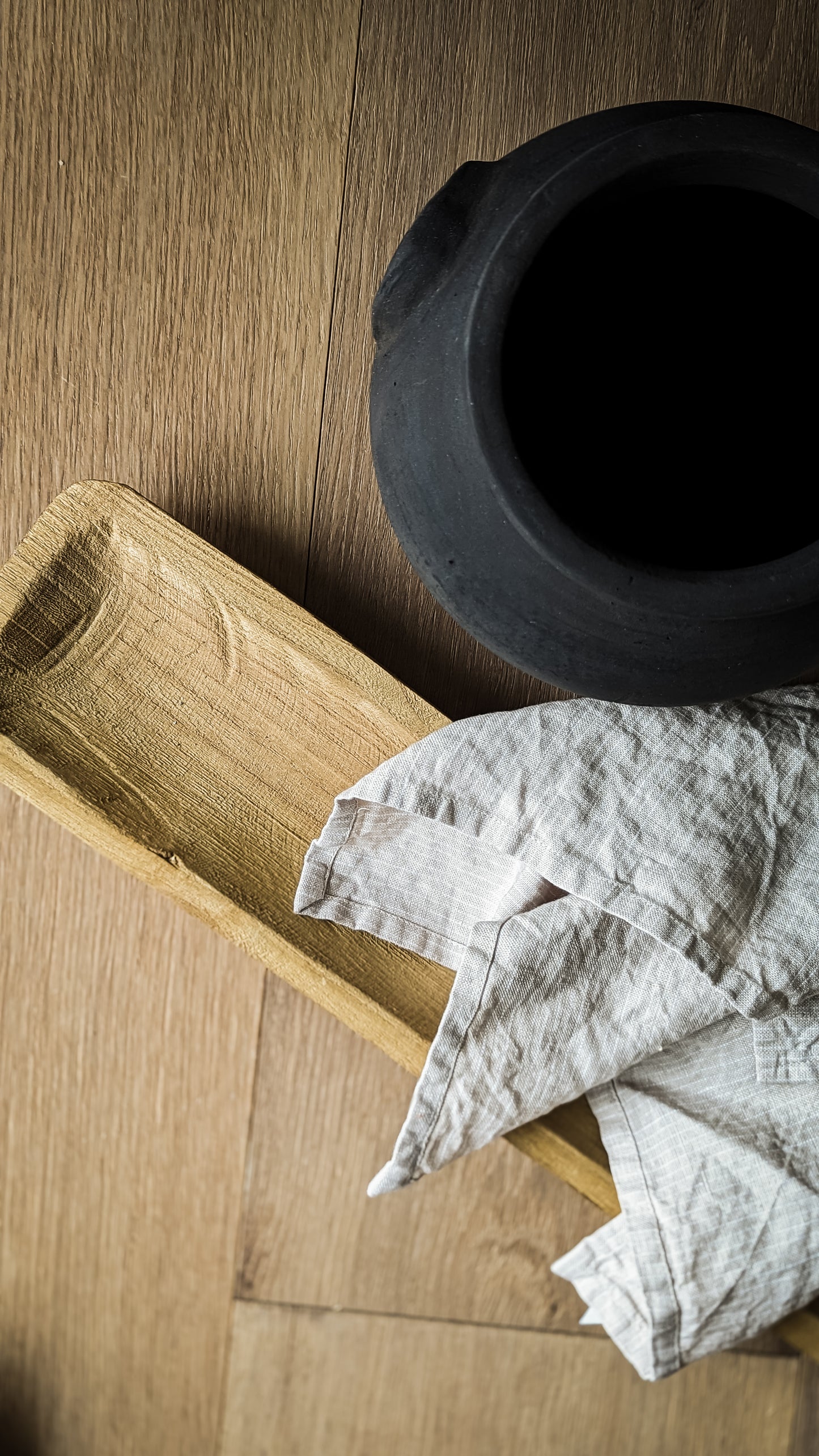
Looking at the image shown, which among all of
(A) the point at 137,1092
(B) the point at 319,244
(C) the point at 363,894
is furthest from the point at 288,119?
(A) the point at 137,1092

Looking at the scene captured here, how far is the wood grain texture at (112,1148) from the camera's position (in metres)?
0.51

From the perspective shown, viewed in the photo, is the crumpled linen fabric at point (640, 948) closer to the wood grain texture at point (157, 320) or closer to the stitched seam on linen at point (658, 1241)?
the stitched seam on linen at point (658, 1241)

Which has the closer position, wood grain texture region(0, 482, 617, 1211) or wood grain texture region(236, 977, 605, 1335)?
wood grain texture region(0, 482, 617, 1211)

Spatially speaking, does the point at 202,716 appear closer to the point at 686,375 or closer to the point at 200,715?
the point at 200,715

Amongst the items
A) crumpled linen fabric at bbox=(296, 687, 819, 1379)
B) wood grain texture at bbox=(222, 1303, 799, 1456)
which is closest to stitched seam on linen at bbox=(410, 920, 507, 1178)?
crumpled linen fabric at bbox=(296, 687, 819, 1379)

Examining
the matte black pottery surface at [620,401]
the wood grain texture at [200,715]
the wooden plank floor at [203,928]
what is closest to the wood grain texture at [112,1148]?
the wooden plank floor at [203,928]

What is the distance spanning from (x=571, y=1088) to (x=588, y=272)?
29 cm

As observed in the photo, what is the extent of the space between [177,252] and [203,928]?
0.32 m

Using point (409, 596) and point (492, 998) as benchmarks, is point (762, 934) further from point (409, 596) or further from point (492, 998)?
point (409, 596)

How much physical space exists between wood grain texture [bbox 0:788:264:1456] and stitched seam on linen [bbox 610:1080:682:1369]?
0.20m

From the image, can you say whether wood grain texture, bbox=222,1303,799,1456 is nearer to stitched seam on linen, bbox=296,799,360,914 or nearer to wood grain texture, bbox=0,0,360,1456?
wood grain texture, bbox=0,0,360,1456

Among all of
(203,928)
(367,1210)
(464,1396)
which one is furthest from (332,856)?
(464,1396)

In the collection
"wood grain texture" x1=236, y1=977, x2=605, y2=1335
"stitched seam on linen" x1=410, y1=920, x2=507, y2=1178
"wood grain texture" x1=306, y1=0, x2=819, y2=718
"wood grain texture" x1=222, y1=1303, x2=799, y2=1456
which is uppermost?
"wood grain texture" x1=306, y1=0, x2=819, y2=718

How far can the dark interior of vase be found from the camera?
32 centimetres
